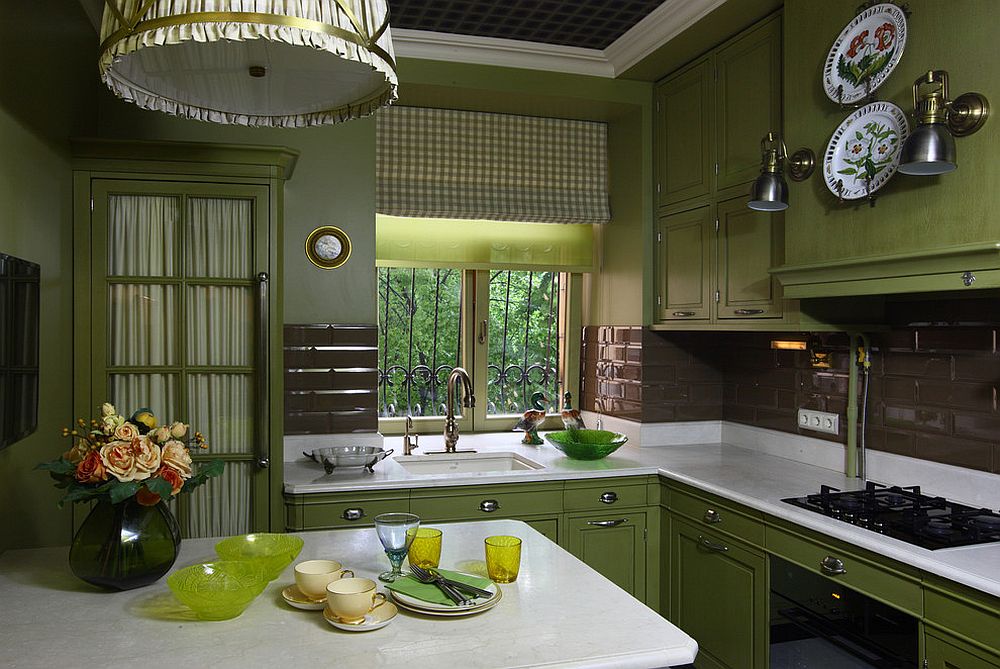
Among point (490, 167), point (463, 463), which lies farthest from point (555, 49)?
point (463, 463)

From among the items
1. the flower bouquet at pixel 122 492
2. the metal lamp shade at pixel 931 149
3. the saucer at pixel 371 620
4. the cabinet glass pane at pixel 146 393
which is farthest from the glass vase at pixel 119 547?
the metal lamp shade at pixel 931 149

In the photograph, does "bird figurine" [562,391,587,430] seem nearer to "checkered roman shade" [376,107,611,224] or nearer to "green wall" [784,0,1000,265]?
"checkered roman shade" [376,107,611,224]

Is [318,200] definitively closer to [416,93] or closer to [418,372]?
[416,93]

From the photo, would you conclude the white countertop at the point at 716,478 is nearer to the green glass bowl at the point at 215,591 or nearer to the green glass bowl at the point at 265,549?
the green glass bowl at the point at 265,549

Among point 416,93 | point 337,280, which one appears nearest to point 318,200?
point 337,280

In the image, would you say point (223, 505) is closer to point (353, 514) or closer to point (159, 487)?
point (353, 514)

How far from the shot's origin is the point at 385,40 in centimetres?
156

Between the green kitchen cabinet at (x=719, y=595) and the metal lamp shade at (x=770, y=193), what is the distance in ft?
3.89

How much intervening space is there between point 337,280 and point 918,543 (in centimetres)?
246

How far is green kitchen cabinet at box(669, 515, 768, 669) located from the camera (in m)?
2.75

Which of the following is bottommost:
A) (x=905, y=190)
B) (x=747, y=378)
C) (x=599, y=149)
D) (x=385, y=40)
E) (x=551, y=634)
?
(x=551, y=634)

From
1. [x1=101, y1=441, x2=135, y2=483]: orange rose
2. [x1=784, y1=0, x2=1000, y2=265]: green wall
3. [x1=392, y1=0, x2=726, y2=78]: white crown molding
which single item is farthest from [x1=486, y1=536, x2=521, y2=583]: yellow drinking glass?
[x1=392, y1=0, x2=726, y2=78]: white crown molding

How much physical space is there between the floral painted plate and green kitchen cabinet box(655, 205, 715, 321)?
918 millimetres

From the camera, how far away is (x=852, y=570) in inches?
89.4
